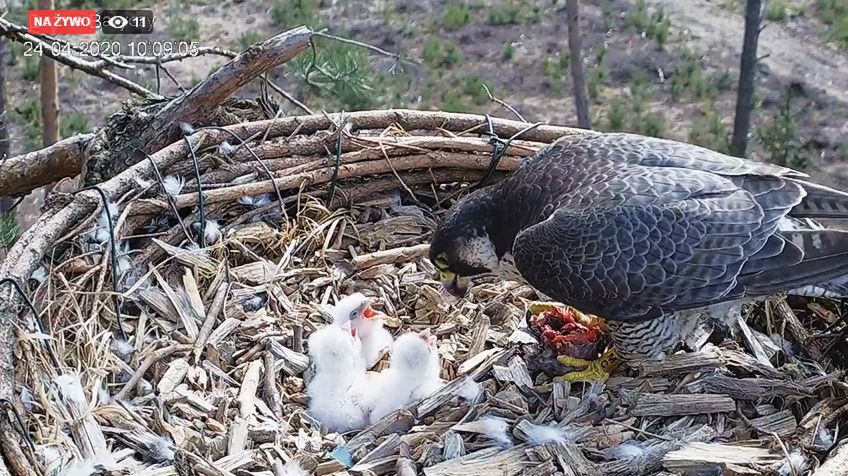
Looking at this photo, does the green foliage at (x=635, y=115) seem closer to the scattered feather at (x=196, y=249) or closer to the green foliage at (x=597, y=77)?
the green foliage at (x=597, y=77)

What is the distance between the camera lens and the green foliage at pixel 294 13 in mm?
9258

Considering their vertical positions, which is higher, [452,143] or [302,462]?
[452,143]

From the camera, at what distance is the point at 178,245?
3.69 metres

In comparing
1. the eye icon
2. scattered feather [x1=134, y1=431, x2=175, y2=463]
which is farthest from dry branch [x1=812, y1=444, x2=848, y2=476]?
the eye icon

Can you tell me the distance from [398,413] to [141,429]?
0.82 meters

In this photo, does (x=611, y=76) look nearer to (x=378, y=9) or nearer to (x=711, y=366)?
(x=378, y=9)

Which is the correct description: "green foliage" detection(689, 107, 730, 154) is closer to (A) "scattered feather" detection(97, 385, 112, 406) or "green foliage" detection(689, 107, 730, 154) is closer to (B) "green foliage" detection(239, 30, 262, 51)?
(B) "green foliage" detection(239, 30, 262, 51)

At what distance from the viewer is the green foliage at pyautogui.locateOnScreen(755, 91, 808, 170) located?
6965mm

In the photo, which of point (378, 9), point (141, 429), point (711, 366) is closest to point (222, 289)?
point (141, 429)

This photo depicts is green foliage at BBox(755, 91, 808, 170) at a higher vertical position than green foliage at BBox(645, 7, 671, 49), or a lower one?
lower

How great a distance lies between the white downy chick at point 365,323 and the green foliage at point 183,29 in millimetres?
6022

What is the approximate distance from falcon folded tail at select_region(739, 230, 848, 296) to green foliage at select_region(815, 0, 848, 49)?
22.6 ft

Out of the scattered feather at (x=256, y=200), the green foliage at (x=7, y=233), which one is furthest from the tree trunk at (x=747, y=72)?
the green foliage at (x=7, y=233)

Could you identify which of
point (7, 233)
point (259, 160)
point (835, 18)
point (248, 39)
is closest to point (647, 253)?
point (259, 160)
